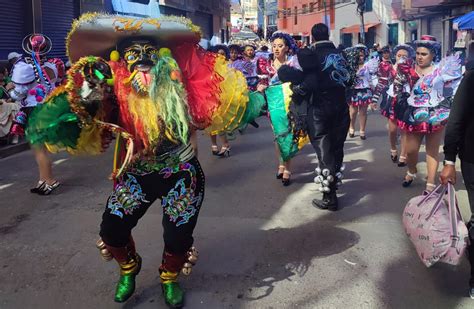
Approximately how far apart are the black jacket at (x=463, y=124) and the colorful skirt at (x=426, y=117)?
81.7 inches

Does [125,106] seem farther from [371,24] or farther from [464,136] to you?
[371,24]

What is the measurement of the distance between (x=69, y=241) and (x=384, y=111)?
424 centimetres

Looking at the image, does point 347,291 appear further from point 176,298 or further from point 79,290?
point 79,290

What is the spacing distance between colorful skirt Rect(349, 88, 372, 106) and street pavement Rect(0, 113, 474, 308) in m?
2.21

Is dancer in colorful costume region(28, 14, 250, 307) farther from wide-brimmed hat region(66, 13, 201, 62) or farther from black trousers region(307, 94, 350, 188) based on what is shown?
black trousers region(307, 94, 350, 188)

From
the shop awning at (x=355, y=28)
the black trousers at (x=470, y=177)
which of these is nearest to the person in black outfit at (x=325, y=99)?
the black trousers at (x=470, y=177)

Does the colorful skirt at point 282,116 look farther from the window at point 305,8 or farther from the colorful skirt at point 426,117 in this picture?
the window at point 305,8

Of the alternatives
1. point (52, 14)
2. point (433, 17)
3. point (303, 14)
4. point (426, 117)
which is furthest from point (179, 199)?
point (303, 14)

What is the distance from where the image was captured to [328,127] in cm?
494

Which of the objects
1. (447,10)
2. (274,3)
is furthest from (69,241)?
(274,3)

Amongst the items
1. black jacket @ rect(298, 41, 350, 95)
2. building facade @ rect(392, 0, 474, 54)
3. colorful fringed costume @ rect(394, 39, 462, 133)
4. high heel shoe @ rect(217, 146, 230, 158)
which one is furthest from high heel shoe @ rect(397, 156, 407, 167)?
building facade @ rect(392, 0, 474, 54)

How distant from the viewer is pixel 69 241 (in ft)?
14.0

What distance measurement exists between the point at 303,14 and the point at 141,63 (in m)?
48.7

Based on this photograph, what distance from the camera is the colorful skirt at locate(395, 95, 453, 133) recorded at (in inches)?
201
